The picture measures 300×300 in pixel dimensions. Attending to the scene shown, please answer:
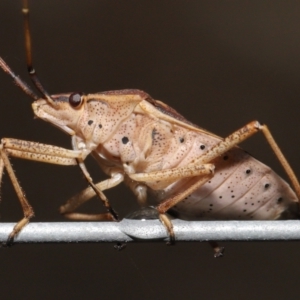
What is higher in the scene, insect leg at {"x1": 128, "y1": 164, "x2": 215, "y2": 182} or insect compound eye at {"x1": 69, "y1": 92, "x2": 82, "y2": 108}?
insect compound eye at {"x1": 69, "y1": 92, "x2": 82, "y2": 108}

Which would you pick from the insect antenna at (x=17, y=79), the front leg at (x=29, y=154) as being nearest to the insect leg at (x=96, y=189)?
the front leg at (x=29, y=154)

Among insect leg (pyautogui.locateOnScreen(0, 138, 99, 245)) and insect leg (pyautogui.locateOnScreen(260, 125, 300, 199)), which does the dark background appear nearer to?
insect leg (pyautogui.locateOnScreen(0, 138, 99, 245))

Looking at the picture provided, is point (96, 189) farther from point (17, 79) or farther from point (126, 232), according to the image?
point (126, 232)

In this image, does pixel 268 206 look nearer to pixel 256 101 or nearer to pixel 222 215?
pixel 222 215

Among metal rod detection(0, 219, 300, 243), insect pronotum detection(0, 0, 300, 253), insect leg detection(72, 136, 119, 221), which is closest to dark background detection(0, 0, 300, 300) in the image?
insect pronotum detection(0, 0, 300, 253)

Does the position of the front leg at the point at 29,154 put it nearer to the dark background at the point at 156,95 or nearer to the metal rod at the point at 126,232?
the metal rod at the point at 126,232
